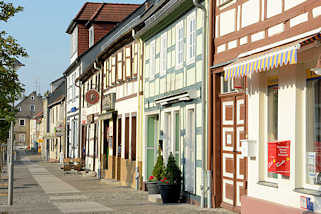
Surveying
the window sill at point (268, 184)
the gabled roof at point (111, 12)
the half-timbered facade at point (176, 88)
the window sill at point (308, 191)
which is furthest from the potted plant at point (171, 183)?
the gabled roof at point (111, 12)

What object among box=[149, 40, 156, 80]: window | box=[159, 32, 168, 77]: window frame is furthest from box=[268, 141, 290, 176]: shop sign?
box=[149, 40, 156, 80]: window

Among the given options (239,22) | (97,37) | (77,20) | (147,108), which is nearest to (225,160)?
(239,22)

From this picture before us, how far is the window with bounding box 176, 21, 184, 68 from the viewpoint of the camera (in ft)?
57.3

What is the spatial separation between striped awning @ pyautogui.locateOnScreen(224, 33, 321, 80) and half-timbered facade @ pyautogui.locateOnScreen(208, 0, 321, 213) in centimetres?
2

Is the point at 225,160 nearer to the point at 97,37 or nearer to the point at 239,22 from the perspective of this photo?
the point at 239,22

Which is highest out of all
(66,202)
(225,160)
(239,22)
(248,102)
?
(239,22)

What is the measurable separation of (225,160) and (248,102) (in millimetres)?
2431

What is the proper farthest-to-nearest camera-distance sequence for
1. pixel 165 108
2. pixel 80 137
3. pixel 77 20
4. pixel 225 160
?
pixel 77 20
pixel 80 137
pixel 165 108
pixel 225 160

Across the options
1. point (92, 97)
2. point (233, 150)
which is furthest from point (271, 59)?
point (92, 97)

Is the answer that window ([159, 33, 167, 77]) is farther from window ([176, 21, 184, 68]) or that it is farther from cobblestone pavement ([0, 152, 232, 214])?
cobblestone pavement ([0, 152, 232, 214])

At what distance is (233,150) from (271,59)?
4.53 meters

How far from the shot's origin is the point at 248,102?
12188 millimetres

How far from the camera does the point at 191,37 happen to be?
16562mm

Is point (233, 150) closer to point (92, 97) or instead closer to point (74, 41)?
point (92, 97)
